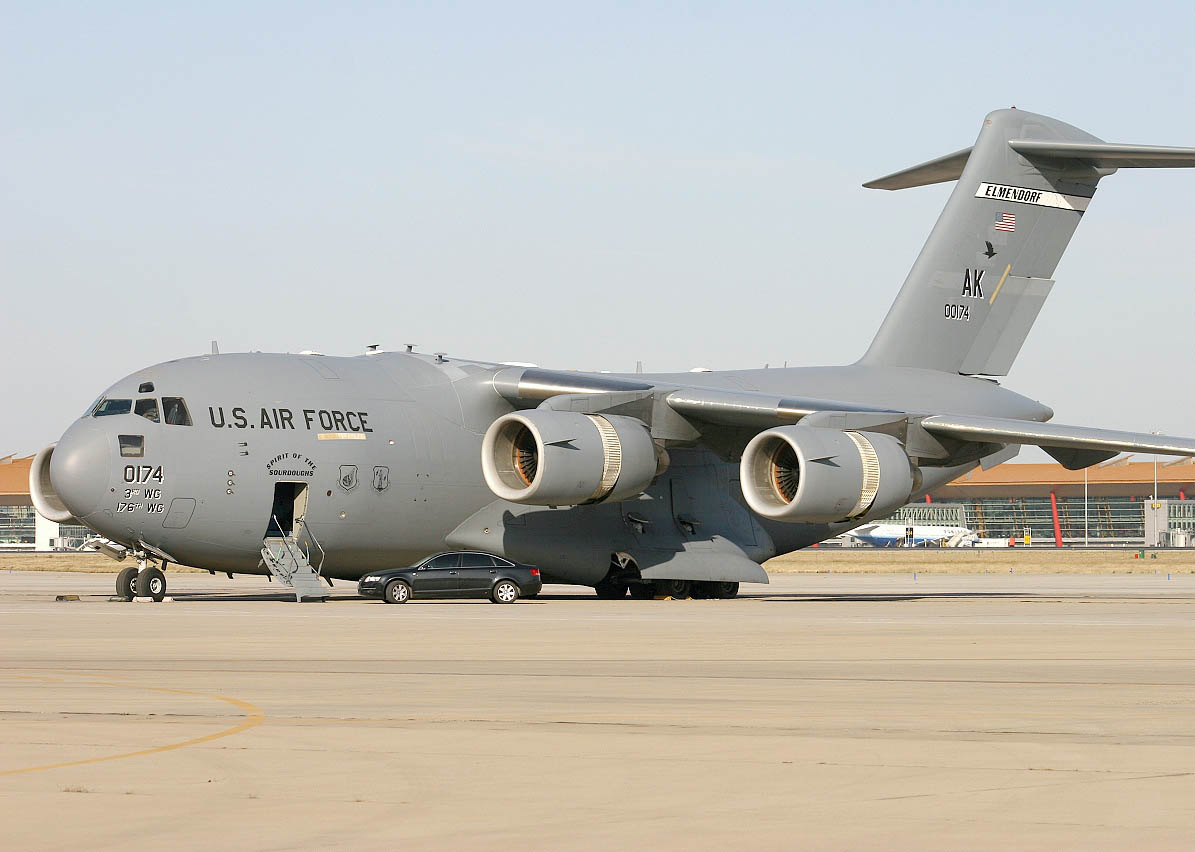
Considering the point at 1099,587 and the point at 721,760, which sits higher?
the point at 721,760

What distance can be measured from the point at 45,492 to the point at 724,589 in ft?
36.9

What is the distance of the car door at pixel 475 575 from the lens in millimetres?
26031

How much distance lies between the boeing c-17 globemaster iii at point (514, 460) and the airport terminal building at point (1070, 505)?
78292 millimetres

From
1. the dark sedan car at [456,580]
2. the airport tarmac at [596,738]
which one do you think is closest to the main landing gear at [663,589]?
the dark sedan car at [456,580]

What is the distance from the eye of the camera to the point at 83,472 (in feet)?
79.2

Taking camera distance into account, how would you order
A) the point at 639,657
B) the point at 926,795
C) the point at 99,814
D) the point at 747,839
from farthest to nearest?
1. the point at 639,657
2. the point at 926,795
3. the point at 99,814
4. the point at 747,839

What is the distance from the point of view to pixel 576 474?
2472 cm

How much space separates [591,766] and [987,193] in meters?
25.2

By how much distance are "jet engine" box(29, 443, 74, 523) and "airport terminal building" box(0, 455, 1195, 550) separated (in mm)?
79503

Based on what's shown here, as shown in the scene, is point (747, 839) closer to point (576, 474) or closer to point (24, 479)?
point (576, 474)

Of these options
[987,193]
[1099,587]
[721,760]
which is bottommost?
[1099,587]

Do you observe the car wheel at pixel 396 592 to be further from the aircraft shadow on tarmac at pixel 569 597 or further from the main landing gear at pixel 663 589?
the main landing gear at pixel 663 589

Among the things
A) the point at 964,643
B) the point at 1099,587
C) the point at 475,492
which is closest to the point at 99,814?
the point at 964,643

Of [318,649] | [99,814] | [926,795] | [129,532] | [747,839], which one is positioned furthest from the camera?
[129,532]
